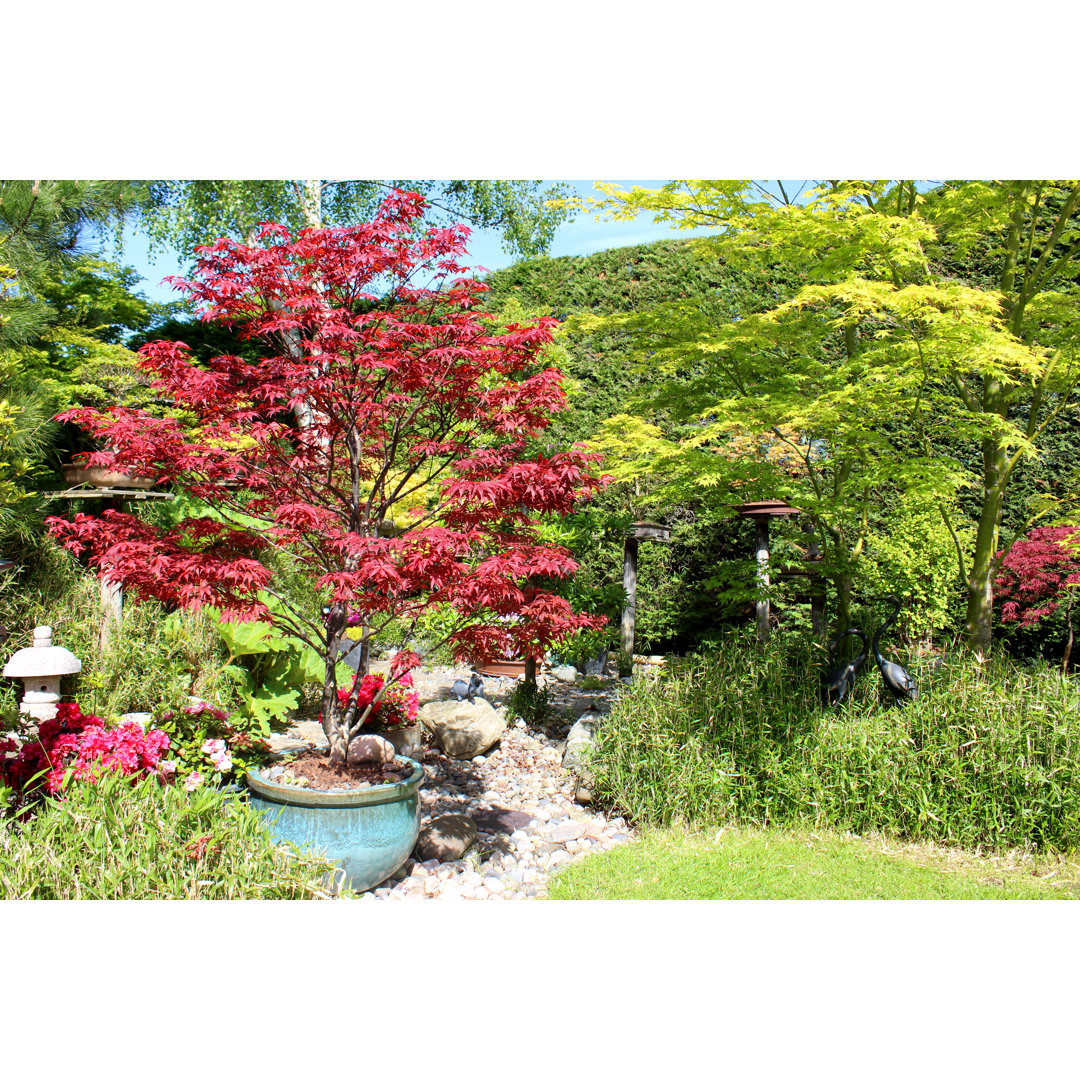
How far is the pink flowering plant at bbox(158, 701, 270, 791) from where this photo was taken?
145 inches

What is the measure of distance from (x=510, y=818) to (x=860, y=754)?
202cm

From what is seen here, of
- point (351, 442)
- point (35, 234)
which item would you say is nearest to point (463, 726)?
point (351, 442)

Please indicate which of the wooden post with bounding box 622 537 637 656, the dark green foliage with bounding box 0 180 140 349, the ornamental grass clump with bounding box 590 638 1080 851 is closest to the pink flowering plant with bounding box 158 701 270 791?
the ornamental grass clump with bounding box 590 638 1080 851

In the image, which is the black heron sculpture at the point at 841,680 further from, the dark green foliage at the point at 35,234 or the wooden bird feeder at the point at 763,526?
the dark green foliage at the point at 35,234

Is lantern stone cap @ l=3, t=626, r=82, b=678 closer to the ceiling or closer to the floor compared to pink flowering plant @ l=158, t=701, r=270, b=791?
closer to the ceiling

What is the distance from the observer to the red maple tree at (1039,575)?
20.6 feet

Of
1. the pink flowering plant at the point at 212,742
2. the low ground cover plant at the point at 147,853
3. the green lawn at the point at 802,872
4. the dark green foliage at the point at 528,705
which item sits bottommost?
the dark green foliage at the point at 528,705

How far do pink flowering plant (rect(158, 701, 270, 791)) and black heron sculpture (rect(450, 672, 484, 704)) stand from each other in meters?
2.40

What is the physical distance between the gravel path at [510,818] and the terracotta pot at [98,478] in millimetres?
2083

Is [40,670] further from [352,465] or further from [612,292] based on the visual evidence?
[612,292]

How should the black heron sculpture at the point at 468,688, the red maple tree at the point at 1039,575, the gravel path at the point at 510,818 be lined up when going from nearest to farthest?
the gravel path at the point at 510,818, the red maple tree at the point at 1039,575, the black heron sculpture at the point at 468,688

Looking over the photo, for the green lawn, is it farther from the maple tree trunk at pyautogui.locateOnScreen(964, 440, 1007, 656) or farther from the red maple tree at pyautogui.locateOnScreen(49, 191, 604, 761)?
the maple tree trunk at pyautogui.locateOnScreen(964, 440, 1007, 656)

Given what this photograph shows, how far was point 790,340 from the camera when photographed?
17.4 ft

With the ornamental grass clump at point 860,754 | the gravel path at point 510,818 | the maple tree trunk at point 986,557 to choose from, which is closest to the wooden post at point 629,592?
the gravel path at point 510,818
